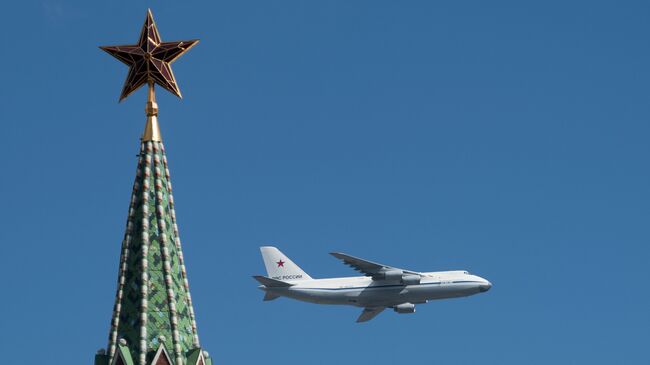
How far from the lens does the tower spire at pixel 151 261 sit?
147ft

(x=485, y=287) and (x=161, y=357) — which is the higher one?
(x=485, y=287)

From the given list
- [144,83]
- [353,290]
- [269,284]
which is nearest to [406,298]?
[353,290]

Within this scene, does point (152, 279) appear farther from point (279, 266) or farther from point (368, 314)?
point (279, 266)

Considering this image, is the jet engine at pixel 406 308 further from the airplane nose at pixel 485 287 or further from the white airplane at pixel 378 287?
the airplane nose at pixel 485 287

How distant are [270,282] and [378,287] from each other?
11.5 meters

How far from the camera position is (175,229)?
46969 mm

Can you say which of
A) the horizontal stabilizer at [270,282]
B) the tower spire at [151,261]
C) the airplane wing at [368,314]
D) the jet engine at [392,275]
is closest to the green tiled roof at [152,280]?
the tower spire at [151,261]

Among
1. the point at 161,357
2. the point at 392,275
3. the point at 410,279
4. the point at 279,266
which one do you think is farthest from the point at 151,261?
the point at 279,266

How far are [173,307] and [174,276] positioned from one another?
4.21ft

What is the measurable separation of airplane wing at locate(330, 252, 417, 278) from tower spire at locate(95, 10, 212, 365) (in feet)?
318

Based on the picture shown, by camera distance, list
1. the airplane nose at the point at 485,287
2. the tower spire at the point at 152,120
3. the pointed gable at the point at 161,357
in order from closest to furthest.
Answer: the pointed gable at the point at 161,357, the tower spire at the point at 152,120, the airplane nose at the point at 485,287

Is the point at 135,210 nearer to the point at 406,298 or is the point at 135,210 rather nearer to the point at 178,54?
the point at 178,54

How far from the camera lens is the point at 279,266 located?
158375 mm

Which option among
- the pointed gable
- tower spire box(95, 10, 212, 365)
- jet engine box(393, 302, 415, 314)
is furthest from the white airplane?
the pointed gable
